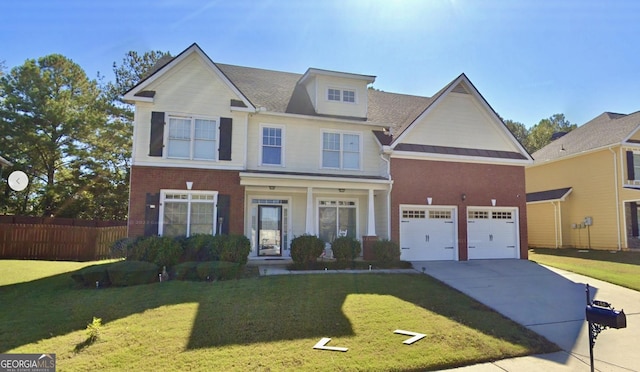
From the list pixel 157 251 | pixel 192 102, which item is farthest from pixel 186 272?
pixel 192 102

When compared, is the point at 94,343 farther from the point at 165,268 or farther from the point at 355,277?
the point at 355,277

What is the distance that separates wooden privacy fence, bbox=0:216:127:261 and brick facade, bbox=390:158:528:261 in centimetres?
1304

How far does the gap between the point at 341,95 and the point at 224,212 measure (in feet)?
23.8

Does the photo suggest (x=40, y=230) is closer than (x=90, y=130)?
Yes

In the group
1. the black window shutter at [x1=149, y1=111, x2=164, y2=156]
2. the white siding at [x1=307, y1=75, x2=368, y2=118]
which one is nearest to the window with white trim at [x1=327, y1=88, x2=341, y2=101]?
the white siding at [x1=307, y1=75, x2=368, y2=118]

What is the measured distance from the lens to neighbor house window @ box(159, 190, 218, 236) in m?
13.1

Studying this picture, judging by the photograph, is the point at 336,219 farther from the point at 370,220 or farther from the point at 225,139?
the point at 225,139

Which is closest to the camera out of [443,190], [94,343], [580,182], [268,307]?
[94,343]

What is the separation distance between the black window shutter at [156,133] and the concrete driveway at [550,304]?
10.0 metres

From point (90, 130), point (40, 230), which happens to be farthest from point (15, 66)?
point (40, 230)

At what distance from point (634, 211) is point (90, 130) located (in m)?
31.8

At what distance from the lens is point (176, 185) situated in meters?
13.3

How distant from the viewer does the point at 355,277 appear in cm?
1074

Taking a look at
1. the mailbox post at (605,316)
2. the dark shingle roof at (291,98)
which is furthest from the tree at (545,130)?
the mailbox post at (605,316)
